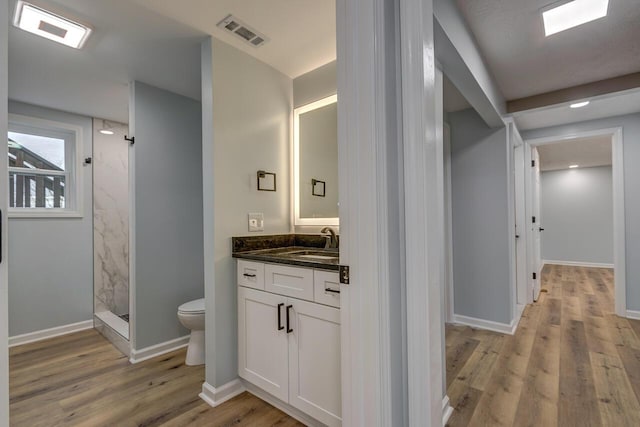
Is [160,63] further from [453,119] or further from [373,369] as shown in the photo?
[453,119]

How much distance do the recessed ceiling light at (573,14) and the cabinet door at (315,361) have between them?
83.6 inches

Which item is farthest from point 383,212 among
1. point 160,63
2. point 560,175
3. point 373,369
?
→ point 560,175

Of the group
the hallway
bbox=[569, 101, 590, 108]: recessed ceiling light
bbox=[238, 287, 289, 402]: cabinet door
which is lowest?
the hallway

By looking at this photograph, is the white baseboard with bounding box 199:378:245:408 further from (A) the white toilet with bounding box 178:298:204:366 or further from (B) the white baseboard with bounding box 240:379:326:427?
(A) the white toilet with bounding box 178:298:204:366

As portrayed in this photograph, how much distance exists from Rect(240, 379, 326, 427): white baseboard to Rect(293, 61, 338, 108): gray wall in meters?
2.09

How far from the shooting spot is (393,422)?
101 cm

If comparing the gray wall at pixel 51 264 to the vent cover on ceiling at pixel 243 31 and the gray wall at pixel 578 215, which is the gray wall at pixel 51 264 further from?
the gray wall at pixel 578 215

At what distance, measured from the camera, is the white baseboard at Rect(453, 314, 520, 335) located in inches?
112

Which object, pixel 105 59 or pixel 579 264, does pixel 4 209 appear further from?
pixel 579 264

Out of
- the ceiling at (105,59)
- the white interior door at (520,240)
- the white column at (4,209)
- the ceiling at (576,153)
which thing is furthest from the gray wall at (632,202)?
the white column at (4,209)

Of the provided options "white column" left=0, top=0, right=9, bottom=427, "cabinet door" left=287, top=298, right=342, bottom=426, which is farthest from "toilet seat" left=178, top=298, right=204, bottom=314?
"white column" left=0, top=0, right=9, bottom=427

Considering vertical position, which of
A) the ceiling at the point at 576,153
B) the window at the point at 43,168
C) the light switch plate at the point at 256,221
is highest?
the ceiling at the point at 576,153

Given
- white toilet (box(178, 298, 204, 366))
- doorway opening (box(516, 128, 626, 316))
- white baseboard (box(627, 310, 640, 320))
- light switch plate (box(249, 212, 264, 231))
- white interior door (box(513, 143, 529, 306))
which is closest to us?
light switch plate (box(249, 212, 264, 231))

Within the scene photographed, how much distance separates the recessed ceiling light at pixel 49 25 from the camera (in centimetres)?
161
